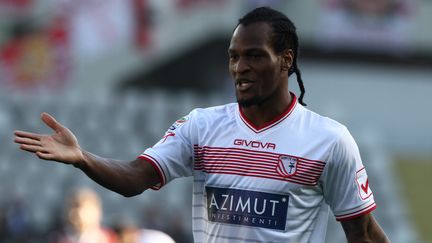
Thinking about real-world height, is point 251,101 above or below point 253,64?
below

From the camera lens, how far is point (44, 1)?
20.0 metres

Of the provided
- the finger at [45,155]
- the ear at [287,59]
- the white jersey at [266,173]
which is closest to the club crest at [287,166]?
the white jersey at [266,173]

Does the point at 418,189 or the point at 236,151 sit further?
the point at 418,189

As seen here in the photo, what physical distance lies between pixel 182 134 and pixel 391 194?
43.1 feet

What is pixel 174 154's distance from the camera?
15.5 ft

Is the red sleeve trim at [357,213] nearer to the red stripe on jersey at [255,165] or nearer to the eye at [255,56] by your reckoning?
the red stripe on jersey at [255,165]

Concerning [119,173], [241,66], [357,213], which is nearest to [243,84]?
[241,66]

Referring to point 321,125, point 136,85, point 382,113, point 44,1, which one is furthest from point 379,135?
point 321,125

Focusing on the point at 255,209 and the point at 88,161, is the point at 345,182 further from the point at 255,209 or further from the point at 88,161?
the point at 88,161

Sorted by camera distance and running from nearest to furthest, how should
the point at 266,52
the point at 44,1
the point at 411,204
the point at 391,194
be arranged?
the point at 266,52, the point at 391,194, the point at 44,1, the point at 411,204

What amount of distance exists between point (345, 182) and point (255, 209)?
1.26 feet

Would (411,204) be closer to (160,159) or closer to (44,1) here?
(44,1)

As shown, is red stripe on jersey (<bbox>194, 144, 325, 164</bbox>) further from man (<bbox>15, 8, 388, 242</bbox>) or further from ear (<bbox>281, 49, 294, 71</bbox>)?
ear (<bbox>281, 49, 294, 71</bbox>)

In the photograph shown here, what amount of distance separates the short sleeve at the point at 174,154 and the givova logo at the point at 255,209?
27cm
